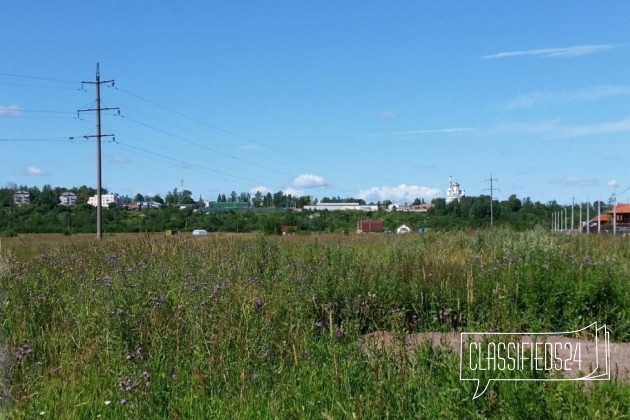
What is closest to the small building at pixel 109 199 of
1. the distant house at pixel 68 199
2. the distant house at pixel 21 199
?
the distant house at pixel 68 199

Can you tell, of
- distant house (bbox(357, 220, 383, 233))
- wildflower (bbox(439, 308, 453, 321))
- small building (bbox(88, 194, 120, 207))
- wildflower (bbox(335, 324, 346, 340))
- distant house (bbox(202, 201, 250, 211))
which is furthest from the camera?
distant house (bbox(202, 201, 250, 211))

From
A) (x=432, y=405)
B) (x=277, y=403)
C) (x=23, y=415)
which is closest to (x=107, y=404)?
(x=23, y=415)

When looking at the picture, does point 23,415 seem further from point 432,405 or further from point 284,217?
point 284,217

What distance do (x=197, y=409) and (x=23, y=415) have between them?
1235mm

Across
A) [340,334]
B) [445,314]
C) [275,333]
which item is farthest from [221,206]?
[340,334]

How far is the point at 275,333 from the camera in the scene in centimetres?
585

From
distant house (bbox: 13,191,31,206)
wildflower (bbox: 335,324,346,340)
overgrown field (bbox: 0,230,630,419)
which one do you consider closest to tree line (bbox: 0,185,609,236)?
distant house (bbox: 13,191,31,206)

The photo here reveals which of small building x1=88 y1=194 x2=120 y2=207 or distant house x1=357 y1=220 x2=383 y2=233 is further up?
small building x1=88 y1=194 x2=120 y2=207

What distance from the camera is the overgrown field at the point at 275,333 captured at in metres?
4.25

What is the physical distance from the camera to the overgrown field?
4246 mm

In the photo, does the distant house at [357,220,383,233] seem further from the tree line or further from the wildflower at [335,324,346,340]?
the wildflower at [335,324,346,340]

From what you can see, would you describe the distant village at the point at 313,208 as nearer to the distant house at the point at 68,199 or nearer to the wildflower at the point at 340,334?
the distant house at the point at 68,199

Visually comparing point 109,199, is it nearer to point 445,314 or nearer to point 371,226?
point 371,226

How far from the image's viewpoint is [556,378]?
4.09 m
